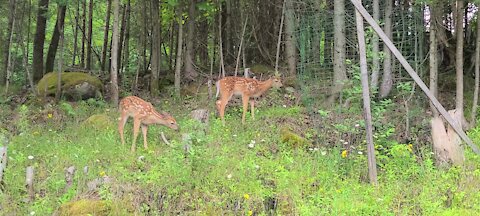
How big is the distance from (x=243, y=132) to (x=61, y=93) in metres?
5.81

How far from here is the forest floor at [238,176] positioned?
5.57 m

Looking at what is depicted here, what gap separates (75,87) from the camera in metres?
12.4

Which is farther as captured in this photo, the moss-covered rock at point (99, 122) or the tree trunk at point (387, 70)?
the tree trunk at point (387, 70)

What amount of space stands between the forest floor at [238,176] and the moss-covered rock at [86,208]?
0.03ft

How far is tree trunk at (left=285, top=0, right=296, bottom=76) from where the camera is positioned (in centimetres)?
1288

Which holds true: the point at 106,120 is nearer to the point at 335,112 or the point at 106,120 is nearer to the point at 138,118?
the point at 138,118

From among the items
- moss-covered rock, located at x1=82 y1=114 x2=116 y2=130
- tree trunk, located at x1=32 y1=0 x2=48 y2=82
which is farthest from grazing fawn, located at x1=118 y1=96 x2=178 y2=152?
tree trunk, located at x1=32 y1=0 x2=48 y2=82

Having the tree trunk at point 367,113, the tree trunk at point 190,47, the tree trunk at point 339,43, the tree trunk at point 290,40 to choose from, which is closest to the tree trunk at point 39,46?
the tree trunk at point 190,47

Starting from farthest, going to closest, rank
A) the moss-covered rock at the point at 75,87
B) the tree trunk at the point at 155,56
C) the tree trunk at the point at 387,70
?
the tree trunk at the point at 155,56, the moss-covered rock at the point at 75,87, the tree trunk at the point at 387,70

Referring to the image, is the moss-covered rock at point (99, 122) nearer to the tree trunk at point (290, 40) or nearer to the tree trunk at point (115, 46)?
the tree trunk at point (115, 46)

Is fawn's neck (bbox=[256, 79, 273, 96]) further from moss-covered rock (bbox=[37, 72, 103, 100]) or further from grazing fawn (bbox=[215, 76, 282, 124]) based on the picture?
moss-covered rock (bbox=[37, 72, 103, 100])

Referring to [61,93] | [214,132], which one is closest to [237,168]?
[214,132]

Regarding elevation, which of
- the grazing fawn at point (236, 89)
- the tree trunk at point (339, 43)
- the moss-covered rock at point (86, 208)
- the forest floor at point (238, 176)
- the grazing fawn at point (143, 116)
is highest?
the tree trunk at point (339, 43)

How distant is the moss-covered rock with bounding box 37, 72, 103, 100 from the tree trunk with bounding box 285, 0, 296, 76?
4746mm
